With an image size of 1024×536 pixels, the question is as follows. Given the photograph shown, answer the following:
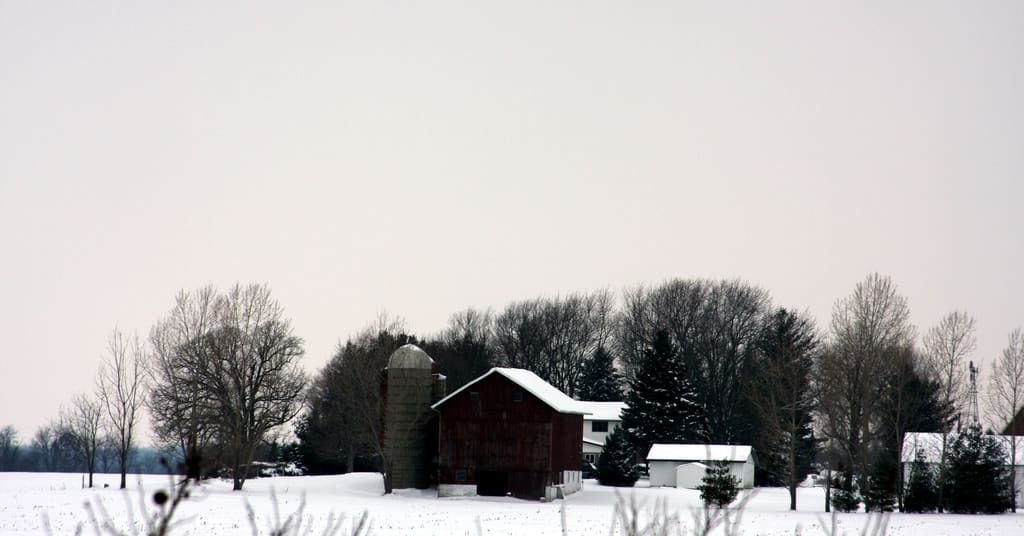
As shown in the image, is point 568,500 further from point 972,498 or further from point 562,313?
point 562,313

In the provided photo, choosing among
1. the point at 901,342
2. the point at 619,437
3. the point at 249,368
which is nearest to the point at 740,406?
the point at 619,437

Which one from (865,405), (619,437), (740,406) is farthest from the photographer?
(740,406)

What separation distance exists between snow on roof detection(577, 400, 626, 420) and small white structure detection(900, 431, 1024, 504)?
29416 mm

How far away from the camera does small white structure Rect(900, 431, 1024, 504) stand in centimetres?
5106

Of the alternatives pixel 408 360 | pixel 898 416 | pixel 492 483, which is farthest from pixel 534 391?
pixel 898 416

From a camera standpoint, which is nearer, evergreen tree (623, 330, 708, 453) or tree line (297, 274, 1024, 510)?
tree line (297, 274, 1024, 510)

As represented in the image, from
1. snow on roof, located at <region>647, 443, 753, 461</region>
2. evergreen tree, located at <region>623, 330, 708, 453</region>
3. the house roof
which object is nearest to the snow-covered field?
the house roof

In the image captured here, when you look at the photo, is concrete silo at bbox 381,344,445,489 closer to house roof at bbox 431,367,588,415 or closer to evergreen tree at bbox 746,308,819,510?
house roof at bbox 431,367,588,415

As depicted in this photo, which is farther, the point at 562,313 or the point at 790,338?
the point at 562,313

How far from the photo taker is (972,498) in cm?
4797

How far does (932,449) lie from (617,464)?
1983 cm

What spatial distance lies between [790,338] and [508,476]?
1396 inches

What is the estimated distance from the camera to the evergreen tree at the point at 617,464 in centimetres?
6438

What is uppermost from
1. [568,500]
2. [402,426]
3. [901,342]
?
[901,342]
